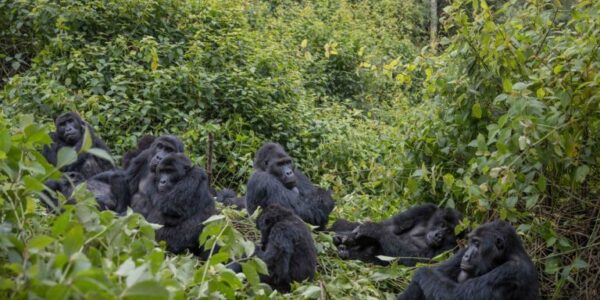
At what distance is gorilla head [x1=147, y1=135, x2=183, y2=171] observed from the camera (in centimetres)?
690

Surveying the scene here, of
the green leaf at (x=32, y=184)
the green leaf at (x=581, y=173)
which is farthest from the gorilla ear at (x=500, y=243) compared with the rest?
the green leaf at (x=32, y=184)

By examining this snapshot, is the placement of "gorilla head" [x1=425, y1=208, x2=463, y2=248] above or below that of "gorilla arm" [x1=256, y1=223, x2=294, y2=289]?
below

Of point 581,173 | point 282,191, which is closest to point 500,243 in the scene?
point 581,173

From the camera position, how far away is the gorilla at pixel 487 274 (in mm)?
5047

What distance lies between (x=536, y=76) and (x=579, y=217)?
106 centimetres

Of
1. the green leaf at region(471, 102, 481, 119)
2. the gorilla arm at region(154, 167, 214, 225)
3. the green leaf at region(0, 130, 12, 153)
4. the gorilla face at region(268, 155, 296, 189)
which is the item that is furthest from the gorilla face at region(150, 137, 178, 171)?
the green leaf at region(0, 130, 12, 153)

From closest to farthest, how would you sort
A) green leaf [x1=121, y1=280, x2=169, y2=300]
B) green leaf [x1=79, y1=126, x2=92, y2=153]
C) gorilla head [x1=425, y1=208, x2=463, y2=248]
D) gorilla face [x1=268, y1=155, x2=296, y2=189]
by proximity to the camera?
green leaf [x1=121, y1=280, x2=169, y2=300] < green leaf [x1=79, y1=126, x2=92, y2=153] < gorilla head [x1=425, y1=208, x2=463, y2=248] < gorilla face [x1=268, y1=155, x2=296, y2=189]

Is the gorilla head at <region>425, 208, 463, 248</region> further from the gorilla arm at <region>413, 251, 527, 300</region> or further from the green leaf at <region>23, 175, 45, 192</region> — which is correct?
the green leaf at <region>23, 175, 45, 192</region>

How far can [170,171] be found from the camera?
20.8ft

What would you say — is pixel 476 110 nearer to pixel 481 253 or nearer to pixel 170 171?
pixel 481 253

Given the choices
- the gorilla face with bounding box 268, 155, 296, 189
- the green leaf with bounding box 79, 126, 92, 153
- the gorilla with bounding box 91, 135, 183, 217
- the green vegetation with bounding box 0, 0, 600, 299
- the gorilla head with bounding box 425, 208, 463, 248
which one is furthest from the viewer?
the gorilla with bounding box 91, 135, 183, 217

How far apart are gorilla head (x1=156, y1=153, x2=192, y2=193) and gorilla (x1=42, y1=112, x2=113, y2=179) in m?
1.57

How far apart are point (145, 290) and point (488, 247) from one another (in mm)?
3202

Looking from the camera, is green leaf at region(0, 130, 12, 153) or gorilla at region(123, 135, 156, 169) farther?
gorilla at region(123, 135, 156, 169)
